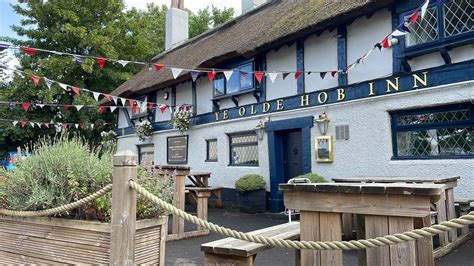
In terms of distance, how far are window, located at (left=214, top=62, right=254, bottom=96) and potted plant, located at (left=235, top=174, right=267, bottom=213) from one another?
2.49 metres

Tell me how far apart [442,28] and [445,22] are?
5.0 inches

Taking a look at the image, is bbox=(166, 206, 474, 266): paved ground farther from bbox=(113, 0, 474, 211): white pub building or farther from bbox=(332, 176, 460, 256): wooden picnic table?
bbox=(113, 0, 474, 211): white pub building

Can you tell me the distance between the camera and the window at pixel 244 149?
10.2 m

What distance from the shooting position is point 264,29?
1015cm

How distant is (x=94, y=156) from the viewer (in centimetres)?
336

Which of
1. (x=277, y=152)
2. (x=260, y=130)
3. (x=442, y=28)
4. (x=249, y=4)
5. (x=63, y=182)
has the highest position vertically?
(x=249, y=4)

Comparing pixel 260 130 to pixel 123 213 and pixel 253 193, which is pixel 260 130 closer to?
pixel 253 193

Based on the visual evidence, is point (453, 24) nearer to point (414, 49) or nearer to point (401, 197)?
point (414, 49)

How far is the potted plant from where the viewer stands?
9.26m

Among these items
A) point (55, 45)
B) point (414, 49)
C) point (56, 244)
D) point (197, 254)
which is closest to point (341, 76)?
point (414, 49)

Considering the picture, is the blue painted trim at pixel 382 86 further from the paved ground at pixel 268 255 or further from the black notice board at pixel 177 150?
the paved ground at pixel 268 255

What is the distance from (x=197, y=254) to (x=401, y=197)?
3565mm

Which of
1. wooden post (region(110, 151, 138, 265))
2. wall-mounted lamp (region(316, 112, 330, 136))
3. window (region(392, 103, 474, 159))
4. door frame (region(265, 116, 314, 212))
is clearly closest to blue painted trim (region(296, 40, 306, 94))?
door frame (region(265, 116, 314, 212))

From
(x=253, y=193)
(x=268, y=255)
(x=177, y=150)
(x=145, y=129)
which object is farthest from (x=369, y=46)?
(x=145, y=129)
